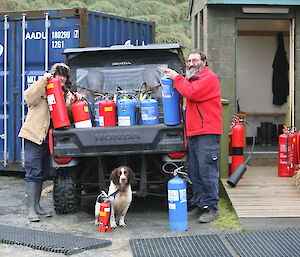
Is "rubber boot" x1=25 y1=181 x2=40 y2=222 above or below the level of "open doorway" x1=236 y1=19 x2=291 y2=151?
below

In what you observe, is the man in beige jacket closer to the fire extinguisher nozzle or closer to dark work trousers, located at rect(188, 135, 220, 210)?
dark work trousers, located at rect(188, 135, 220, 210)

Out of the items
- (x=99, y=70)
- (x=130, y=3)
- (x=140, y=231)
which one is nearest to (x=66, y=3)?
(x=130, y=3)

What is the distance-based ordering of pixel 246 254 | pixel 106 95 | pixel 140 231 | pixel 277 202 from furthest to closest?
pixel 106 95 → pixel 277 202 → pixel 140 231 → pixel 246 254

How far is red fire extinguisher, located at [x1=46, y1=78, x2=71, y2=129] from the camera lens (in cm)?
754

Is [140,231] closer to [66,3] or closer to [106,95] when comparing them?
[106,95]

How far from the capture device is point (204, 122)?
A: 7.51 meters

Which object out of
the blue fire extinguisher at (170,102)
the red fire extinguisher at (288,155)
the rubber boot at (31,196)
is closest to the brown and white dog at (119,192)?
the blue fire extinguisher at (170,102)

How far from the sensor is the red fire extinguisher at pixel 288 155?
30.6ft

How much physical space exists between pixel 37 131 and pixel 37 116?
0.21m

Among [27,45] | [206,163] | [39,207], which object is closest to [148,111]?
[206,163]

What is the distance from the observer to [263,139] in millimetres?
13297

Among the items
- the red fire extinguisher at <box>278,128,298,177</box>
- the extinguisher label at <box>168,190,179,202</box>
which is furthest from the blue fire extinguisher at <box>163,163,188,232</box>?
the red fire extinguisher at <box>278,128,298,177</box>

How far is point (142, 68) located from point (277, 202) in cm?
271

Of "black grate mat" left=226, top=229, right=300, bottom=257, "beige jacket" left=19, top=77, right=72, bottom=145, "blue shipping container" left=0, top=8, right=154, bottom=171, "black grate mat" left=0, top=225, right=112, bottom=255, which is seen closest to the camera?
"black grate mat" left=226, top=229, right=300, bottom=257
